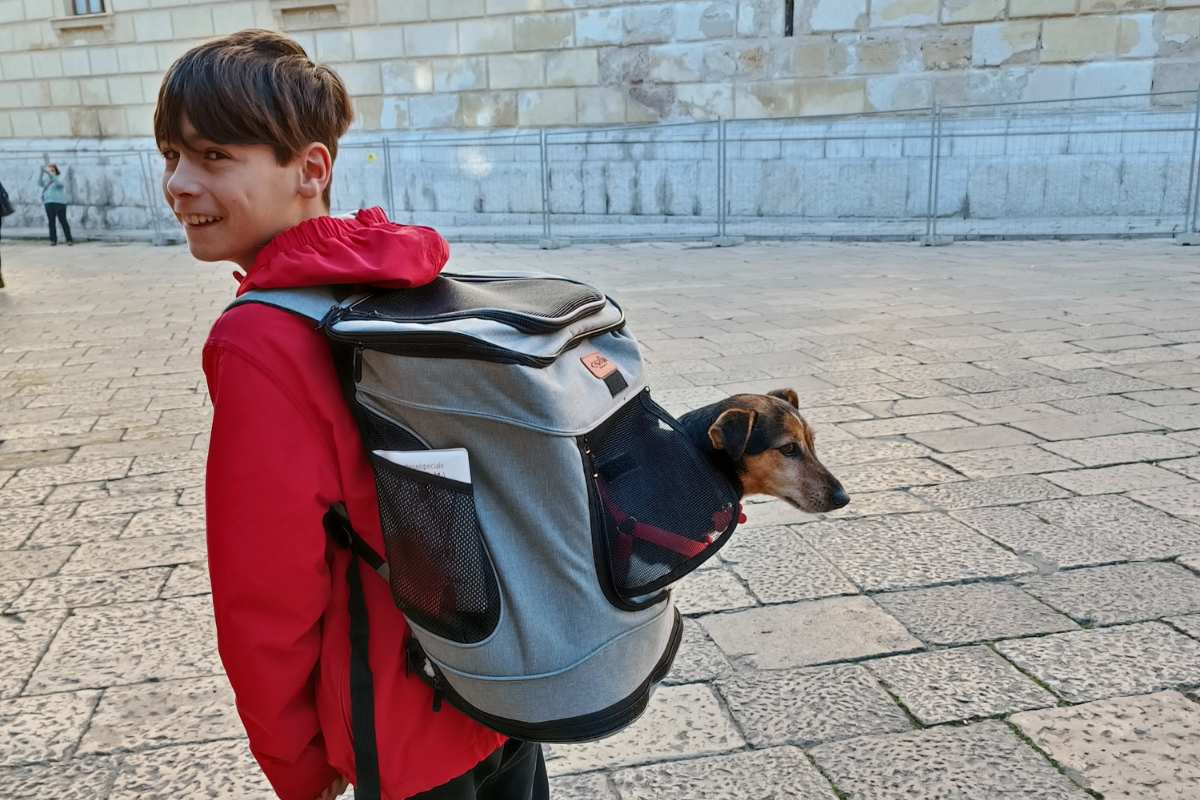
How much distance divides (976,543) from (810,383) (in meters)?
2.58

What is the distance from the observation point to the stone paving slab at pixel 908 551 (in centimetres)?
335

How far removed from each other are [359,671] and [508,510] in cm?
34

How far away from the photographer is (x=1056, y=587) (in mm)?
3211

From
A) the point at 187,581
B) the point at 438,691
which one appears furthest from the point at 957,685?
the point at 187,581

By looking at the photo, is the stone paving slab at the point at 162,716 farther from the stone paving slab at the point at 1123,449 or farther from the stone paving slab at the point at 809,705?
the stone paving slab at the point at 1123,449

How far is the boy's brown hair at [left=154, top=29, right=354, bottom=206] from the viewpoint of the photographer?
1314 mm

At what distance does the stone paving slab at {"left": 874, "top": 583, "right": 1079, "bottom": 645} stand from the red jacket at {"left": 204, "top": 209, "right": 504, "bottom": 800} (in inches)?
77.7

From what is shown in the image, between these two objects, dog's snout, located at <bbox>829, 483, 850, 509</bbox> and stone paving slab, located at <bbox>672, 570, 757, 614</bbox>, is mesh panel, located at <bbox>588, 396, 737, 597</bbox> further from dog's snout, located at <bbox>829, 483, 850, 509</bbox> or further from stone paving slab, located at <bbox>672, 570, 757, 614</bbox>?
stone paving slab, located at <bbox>672, 570, 757, 614</bbox>

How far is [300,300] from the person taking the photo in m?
1.26

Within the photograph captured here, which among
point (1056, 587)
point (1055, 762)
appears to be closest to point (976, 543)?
point (1056, 587)

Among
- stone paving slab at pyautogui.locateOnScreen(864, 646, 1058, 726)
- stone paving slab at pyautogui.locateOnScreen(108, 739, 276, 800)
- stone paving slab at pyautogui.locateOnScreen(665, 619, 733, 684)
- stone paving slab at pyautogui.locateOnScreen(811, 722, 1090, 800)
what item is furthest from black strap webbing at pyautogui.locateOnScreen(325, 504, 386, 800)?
stone paving slab at pyautogui.locateOnScreen(864, 646, 1058, 726)

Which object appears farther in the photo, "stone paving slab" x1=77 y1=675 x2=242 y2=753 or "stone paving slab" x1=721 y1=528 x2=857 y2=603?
"stone paving slab" x1=721 y1=528 x2=857 y2=603

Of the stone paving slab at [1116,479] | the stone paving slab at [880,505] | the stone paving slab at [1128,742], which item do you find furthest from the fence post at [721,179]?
the stone paving slab at [1128,742]

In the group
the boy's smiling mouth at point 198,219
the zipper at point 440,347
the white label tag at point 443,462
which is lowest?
the white label tag at point 443,462
